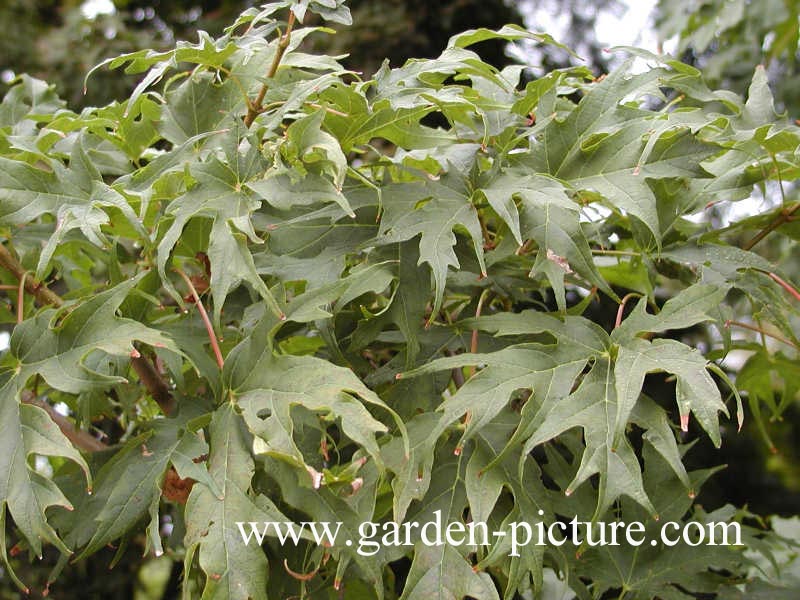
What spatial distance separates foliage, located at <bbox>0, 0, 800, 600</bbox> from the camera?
0.68 meters

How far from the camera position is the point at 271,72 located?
0.84m

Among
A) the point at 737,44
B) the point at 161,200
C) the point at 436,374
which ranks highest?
the point at 161,200

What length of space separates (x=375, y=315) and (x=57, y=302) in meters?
0.32

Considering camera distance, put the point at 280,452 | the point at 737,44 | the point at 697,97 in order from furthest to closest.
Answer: the point at 737,44 → the point at 697,97 → the point at 280,452

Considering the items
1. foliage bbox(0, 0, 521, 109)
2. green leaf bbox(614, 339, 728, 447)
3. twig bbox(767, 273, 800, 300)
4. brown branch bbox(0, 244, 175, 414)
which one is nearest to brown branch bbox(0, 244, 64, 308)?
brown branch bbox(0, 244, 175, 414)

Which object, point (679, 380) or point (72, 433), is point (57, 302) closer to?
point (72, 433)

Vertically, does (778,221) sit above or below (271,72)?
below

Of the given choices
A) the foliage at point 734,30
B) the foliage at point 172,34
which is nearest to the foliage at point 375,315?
the foliage at point 734,30

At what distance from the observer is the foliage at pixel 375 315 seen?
68cm

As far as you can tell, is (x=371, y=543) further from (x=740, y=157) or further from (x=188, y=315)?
(x=740, y=157)

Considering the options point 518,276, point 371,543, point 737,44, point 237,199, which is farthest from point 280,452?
point 737,44

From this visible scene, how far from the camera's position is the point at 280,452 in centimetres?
66

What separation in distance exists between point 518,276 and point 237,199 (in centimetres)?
29

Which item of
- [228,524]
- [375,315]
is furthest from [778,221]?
[228,524]
